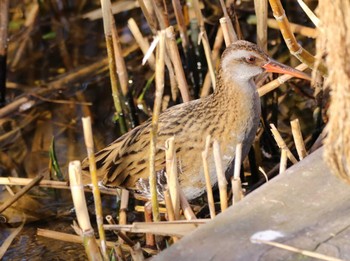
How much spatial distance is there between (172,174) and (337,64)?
3.06 ft

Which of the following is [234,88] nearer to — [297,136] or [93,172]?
[297,136]

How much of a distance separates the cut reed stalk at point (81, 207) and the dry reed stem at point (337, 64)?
2.60ft

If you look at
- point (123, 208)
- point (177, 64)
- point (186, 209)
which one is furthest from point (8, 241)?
point (177, 64)

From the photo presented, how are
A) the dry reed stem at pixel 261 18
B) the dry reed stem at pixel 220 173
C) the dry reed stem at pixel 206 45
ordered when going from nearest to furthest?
the dry reed stem at pixel 220 173, the dry reed stem at pixel 261 18, the dry reed stem at pixel 206 45

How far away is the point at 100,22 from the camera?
5.91 meters

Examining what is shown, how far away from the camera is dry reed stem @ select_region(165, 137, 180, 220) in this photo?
118 inches

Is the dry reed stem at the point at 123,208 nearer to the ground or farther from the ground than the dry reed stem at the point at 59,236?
farther from the ground

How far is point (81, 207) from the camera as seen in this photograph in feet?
9.31

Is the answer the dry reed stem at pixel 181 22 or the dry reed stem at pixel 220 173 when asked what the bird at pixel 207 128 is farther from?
the dry reed stem at pixel 181 22

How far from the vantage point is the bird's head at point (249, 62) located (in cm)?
368

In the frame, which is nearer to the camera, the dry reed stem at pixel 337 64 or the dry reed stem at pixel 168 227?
the dry reed stem at pixel 337 64

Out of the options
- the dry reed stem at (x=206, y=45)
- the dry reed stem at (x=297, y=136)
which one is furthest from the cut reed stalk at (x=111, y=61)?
the dry reed stem at (x=297, y=136)

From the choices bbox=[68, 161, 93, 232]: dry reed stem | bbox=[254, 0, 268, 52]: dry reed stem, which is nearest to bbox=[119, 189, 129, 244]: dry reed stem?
bbox=[68, 161, 93, 232]: dry reed stem

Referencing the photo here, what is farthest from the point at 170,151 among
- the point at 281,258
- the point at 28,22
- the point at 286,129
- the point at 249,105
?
the point at 28,22
